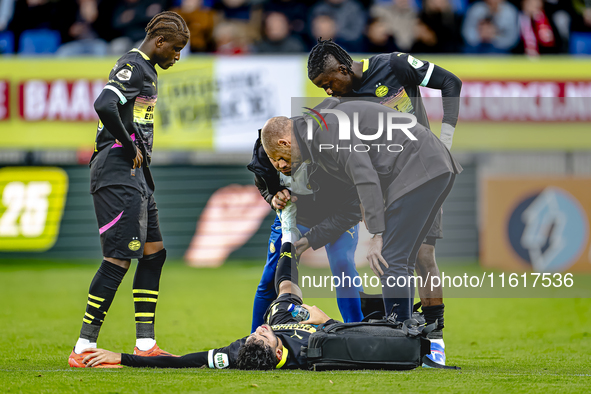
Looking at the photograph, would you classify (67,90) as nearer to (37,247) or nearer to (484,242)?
(37,247)

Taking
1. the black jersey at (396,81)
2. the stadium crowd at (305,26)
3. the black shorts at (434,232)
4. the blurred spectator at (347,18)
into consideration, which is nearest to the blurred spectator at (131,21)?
the stadium crowd at (305,26)

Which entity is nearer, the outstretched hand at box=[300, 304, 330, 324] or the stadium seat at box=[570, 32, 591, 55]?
the outstretched hand at box=[300, 304, 330, 324]

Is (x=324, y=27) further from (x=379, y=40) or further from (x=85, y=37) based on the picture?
(x=85, y=37)

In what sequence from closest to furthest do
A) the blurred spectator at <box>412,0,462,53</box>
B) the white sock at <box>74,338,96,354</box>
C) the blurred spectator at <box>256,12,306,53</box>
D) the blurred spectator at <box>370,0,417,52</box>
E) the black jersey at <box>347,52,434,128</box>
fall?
the white sock at <box>74,338,96,354</box>
the black jersey at <box>347,52,434,128</box>
the blurred spectator at <box>256,12,306,53</box>
the blurred spectator at <box>412,0,462,53</box>
the blurred spectator at <box>370,0,417,52</box>

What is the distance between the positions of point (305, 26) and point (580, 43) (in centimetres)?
457

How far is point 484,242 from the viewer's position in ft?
36.9

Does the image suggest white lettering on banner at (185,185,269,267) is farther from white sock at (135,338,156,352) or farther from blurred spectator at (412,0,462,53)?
white sock at (135,338,156,352)

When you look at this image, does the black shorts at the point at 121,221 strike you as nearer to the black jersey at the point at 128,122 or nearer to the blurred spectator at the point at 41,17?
the black jersey at the point at 128,122

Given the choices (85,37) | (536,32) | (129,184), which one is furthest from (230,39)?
(129,184)

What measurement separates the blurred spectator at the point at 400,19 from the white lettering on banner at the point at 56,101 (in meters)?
4.75

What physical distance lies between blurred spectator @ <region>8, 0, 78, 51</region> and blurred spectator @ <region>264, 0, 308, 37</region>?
131 inches

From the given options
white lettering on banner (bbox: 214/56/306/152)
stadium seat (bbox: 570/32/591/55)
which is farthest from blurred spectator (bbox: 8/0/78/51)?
stadium seat (bbox: 570/32/591/55)

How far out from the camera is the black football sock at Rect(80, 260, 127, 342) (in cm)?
436

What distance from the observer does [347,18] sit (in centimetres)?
1191
